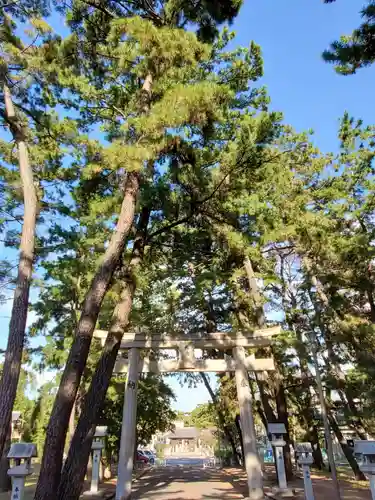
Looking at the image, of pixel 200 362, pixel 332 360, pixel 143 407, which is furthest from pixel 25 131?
pixel 143 407

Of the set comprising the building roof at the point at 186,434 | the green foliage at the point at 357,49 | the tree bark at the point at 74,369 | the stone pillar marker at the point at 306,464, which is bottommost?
the stone pillar marker at the point at 306,464

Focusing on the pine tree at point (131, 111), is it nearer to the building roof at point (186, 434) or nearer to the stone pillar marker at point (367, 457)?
the stone pillar marker at point (367, 457)

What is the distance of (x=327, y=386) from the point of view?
1228cm

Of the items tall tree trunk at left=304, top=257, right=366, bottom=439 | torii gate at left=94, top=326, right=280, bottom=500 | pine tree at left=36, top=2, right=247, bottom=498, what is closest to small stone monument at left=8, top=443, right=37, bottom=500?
pine tree at left=36, top=2, right=247, bottom=498

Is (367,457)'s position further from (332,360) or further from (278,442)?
(332,360)

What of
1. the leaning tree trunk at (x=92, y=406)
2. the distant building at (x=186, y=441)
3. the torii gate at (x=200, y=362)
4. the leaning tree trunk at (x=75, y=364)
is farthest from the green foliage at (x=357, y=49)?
the distant building at (x=186, y=441)

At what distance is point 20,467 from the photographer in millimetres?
5230

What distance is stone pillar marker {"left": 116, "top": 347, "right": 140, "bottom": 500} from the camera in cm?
785

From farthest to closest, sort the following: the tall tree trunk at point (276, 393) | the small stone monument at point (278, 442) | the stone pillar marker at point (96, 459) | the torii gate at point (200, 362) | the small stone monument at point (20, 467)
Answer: the tall tree trunk at point (276, 393), the stone pillar marker at point (96, 459), the small stone monument at point (278, 442), the torii gate at point (200, 362), the small stone monument at point (20, 467)

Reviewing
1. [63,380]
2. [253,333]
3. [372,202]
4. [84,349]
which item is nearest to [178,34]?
[84,349]

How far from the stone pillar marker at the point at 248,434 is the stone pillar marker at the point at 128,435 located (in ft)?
8.42

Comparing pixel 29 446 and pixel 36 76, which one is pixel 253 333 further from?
pixel 36 76

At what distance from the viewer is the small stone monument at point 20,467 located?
517 centimetres

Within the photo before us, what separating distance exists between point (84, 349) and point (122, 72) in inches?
206
